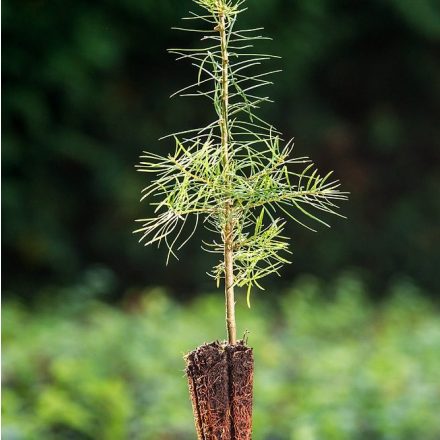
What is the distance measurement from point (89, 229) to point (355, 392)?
18.6ft

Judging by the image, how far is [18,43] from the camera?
8.23 metres

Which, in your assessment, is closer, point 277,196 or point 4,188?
point 277,196

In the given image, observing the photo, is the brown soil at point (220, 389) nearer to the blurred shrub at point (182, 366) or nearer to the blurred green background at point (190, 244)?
the blurred shrub at point (182, 366)

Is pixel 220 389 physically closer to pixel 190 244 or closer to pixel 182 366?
pixel 182 366

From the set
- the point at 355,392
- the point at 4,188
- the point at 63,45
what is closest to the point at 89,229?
the point at 4,188

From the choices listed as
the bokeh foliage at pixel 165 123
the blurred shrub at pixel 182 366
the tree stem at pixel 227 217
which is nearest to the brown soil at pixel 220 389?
the tree stem at pixel 227 217

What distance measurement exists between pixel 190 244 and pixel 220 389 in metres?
8.43

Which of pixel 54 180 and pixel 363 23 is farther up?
pixel 363 23

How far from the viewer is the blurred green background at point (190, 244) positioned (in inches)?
180

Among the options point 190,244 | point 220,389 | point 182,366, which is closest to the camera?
point 220,389

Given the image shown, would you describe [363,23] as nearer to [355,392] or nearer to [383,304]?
[383,304]

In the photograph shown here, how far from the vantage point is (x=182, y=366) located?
17.7 feet

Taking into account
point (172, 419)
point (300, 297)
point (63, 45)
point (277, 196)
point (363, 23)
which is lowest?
point (277, 196)

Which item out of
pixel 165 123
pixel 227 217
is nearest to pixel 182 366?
pixel 227 217
